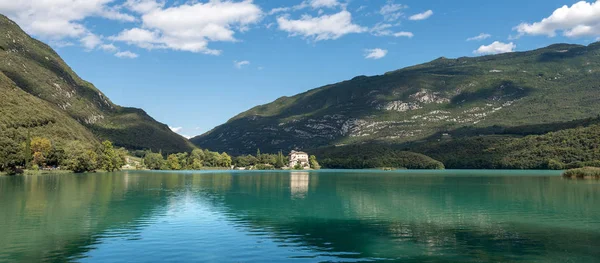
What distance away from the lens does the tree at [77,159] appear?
518ft

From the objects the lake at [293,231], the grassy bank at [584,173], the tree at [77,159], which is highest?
the tree at [77,159]

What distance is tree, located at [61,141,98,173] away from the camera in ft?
518

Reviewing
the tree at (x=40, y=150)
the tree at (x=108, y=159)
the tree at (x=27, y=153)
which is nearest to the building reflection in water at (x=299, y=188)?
the tree at (x=27, y=153)

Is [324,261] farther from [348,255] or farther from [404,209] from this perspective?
[404,209]

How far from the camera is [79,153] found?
163 metres

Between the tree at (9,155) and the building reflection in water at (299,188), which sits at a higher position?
the tree at (9,155)

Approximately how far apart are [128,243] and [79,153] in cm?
14779

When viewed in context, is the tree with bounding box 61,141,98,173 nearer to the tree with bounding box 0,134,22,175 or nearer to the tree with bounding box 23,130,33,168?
the tree with bounding box 23,130,33,168

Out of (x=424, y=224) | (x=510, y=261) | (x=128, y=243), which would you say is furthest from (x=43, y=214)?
(x=510, y=261)

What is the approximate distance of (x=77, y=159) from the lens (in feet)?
523

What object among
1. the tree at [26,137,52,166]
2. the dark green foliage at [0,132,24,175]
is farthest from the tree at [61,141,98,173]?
the dark green foliage at [0,132,24,175]

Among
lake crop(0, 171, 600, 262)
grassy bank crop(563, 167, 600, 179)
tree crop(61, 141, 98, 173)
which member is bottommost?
lake crop(0, 171, 600, 262)

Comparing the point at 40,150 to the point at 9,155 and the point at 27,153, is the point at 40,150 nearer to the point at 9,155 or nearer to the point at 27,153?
the point at 27,153

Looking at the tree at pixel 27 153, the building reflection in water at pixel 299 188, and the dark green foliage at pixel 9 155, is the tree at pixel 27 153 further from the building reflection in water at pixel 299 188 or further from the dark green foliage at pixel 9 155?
the building reflection in water at pixel 299 188
